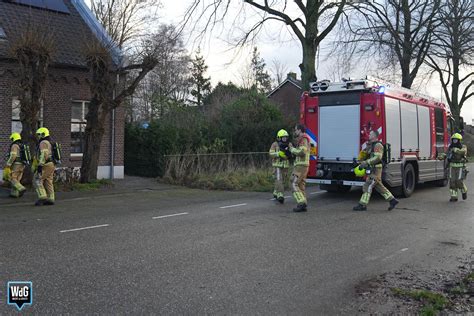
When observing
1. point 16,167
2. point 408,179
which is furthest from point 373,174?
point 16,167

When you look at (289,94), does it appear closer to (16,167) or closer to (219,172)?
(219,172)

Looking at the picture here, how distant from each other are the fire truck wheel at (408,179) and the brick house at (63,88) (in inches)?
394

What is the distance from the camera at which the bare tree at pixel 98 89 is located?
45.9 feet

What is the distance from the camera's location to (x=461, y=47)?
84.8 feet

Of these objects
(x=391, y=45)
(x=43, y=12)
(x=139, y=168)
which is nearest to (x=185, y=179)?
(x=139, y=168)

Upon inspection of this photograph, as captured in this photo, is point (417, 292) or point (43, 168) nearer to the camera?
point (417, 292)

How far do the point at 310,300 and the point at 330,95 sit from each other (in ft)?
28.0

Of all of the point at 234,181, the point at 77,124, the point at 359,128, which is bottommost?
the point at 234,181

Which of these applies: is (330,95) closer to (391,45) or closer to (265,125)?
(265,125)

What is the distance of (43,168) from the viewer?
10.3 m

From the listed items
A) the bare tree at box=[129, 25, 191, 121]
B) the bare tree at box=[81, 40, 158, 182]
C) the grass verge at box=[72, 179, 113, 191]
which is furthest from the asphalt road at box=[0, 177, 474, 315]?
the bare tree at box=[129, 25, 191, 121]

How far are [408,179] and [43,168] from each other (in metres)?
9.62

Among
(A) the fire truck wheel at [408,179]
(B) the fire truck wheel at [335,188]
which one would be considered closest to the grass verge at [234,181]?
(B) the fire truck wheel at [335,188]

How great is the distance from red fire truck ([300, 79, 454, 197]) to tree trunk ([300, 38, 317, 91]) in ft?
20.2
